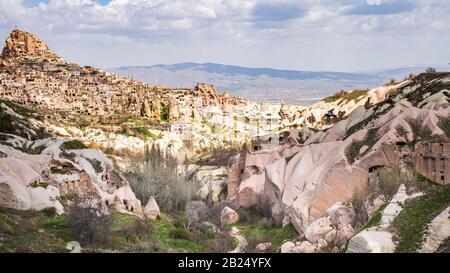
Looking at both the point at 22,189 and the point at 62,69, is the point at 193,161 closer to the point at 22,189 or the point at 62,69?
the point at 22,189

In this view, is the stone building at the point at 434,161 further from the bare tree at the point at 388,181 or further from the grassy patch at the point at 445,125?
the grassy patch at the point at 445,125

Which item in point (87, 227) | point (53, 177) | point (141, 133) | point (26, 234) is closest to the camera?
point (26, 234)

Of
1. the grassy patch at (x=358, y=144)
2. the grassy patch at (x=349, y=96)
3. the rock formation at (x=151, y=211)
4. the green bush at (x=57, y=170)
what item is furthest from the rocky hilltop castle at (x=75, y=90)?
the grassy patch at (x=358, y=144)

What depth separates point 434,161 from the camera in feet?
88.6

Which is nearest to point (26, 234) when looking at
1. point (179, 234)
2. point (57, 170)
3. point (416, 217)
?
point (179, 234)

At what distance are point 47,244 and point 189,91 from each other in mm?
105705

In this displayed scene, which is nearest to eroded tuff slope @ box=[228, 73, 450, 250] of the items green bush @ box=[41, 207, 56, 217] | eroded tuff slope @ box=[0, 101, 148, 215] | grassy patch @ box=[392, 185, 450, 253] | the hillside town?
grassy patch @ box=[392, 185, 450, 253]

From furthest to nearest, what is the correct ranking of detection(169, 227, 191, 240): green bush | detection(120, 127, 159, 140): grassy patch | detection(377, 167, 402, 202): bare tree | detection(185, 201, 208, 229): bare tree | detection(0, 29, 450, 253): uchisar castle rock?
1. detection(120, 127, 159, 140): grassy patch
2. detection(185, 201, 208, 229): bare tree
3. detection(169, 227, 191, 240): green bush
4. detection(377, 167, 402, 202): bare tree
5. detection(0, 29, 450, 253): uchisar castle rock

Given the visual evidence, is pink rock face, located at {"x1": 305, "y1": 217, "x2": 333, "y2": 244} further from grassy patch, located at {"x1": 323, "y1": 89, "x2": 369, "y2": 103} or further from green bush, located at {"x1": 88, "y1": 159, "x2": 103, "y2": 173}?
grassy patch, located at {"x1": 323, "y1": 89, "x2": 369, "y2": 103}

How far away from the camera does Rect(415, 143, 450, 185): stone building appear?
26859 millimetres

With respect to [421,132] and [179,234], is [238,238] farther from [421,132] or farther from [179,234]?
[421,132]

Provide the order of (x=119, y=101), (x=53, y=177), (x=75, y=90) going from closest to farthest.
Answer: (x=53, y=177)
(x=119, y=101)
(x=75, y=90)

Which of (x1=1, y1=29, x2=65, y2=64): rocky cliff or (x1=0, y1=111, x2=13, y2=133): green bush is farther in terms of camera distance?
(x1=1, y1=29, x2=65, y2=64): rocky cliff

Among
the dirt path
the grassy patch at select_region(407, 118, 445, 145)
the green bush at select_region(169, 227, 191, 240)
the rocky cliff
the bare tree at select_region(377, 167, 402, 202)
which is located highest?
the rocky cliff
